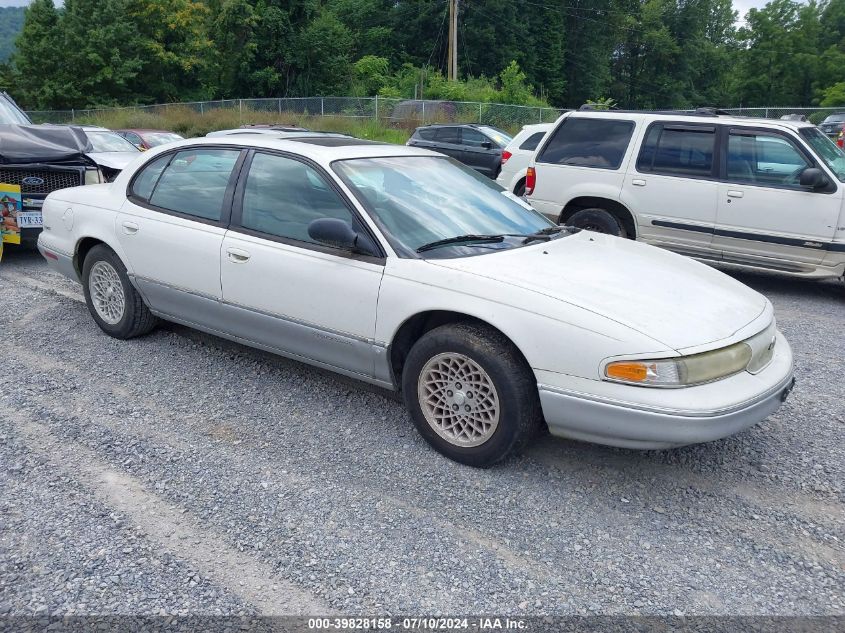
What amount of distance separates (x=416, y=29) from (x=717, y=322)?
172 ft

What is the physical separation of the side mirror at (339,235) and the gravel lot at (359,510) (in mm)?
1024

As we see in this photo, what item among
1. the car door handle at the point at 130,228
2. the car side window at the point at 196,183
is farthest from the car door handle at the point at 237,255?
the car door handle at the point at 130,228

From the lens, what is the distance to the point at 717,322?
11.6 feet

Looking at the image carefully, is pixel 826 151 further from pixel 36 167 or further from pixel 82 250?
pixel 36 167

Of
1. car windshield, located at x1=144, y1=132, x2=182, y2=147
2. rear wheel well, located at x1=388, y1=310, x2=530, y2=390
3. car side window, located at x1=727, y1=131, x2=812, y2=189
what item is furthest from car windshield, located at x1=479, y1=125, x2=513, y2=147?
rear wheel well, located at x1=388, y1=310, x2=530, y2=390

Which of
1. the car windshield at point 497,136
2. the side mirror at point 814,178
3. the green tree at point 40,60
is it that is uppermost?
the green tree at point 40,60

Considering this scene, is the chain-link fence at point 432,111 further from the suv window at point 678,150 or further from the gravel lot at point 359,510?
the gravel lot at point 359,510

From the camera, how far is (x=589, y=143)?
8562 millimetres

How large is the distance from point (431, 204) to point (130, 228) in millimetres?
2222

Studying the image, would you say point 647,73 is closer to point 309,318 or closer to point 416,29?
point 416,29

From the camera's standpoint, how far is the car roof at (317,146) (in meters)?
4.46

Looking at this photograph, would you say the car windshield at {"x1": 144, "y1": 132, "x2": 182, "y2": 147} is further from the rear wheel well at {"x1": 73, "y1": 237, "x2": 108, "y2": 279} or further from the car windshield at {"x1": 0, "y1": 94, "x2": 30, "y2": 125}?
the rear wheel well at {"x1": 73, "y1": 237, "x2": 108, "y2": 279}

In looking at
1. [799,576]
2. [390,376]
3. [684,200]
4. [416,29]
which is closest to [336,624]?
[390,376]

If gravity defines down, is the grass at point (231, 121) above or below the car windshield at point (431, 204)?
above
